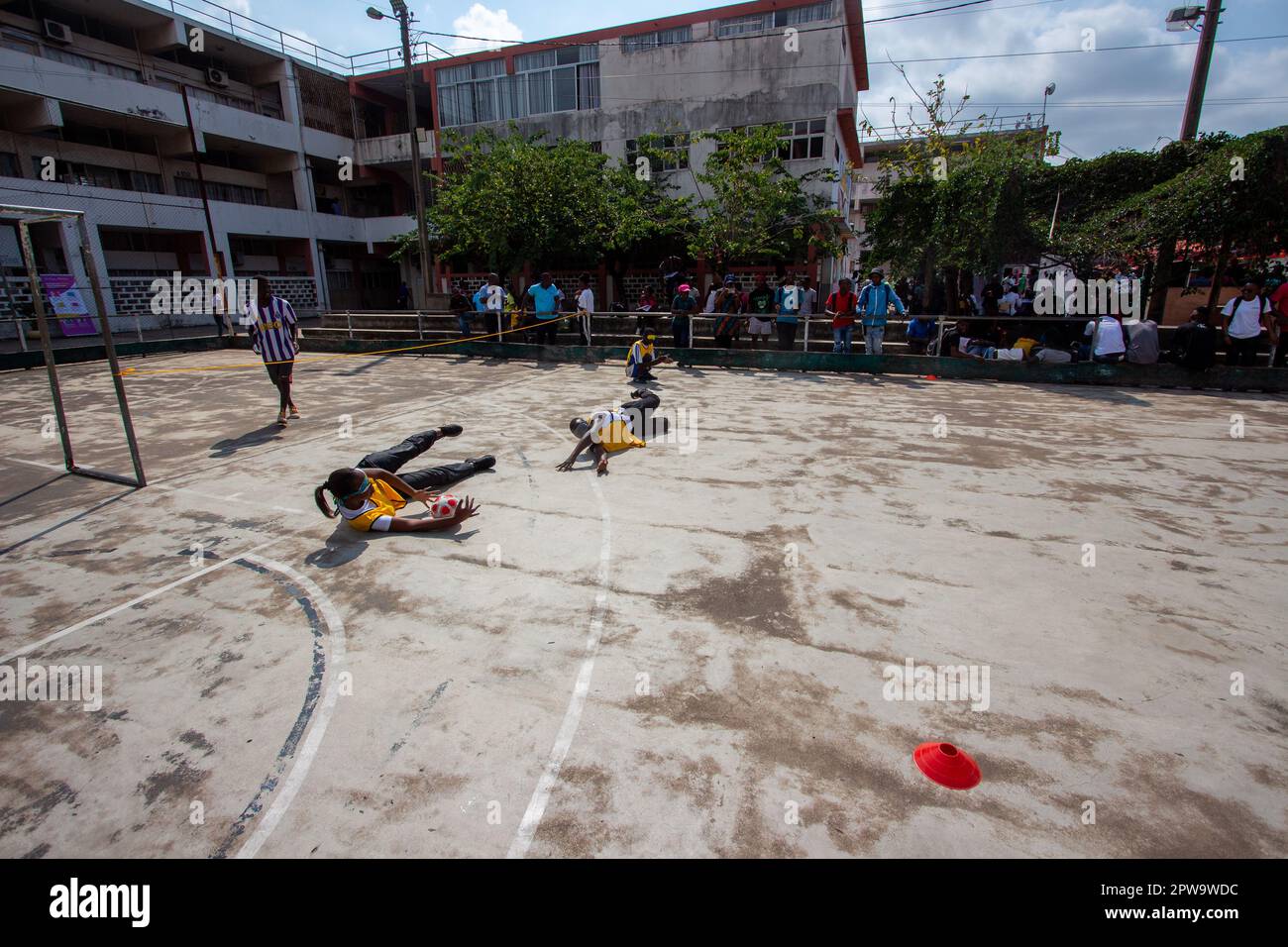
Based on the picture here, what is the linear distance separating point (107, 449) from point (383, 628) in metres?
7.30

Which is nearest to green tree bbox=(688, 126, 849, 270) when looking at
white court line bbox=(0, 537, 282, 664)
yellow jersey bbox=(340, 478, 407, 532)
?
yellow jersey bbox=(340, 478, 407, 532)

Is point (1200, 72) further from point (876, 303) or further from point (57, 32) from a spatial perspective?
point (57, 32)

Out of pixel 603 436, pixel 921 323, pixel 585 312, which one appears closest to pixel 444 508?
pixel 603 436

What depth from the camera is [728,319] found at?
51.0 feet

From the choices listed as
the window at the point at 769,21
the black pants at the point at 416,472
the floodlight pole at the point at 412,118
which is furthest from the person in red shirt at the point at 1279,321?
the floodlight pole at the point at 412,118

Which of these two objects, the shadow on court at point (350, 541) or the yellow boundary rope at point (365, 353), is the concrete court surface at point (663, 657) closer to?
the shadow on court at point (350, 541)

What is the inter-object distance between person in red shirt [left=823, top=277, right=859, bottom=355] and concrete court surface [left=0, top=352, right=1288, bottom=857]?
7.18m

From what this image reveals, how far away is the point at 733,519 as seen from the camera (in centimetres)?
568

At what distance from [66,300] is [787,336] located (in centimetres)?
2379

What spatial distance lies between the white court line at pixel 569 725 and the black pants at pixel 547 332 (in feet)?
41.3

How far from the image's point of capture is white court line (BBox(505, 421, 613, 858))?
2.50 metres

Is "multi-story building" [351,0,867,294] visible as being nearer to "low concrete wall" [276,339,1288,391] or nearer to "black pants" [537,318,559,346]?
"low concrete wall" [276,339,1288,391]
